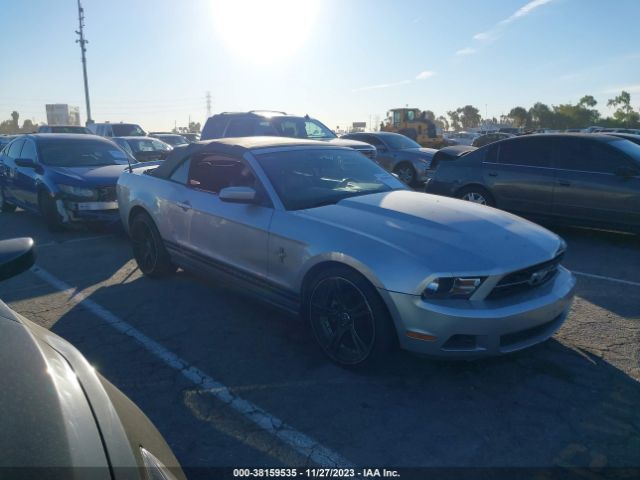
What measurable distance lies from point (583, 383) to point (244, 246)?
2.69 metres

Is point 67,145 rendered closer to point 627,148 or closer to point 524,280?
point 524,280

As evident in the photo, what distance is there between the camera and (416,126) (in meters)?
27.2

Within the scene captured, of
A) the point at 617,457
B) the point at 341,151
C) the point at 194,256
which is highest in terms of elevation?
the point at 341,151

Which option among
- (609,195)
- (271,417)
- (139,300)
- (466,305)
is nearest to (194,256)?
(139,300)

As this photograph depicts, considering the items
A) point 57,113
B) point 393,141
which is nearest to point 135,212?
point 393,141

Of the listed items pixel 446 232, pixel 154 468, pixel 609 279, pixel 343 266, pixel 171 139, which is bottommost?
pixel 609 279

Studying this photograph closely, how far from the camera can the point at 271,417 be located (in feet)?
9.53

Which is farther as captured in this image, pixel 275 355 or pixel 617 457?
pixel 275 355

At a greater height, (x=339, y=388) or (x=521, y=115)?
(x=521, y=115)

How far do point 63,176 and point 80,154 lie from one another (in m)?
1.06

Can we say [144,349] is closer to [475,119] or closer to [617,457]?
[617,457]

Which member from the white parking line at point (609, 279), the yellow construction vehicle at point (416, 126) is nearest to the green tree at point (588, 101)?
the yellow construction vehicle at point (416, 126)

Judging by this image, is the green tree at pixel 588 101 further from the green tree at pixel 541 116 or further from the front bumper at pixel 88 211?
the front bumper at pixel 88 211

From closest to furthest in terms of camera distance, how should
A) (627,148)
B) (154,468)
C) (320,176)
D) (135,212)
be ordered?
(154,468), (320,176), (135,212), (627,148)
